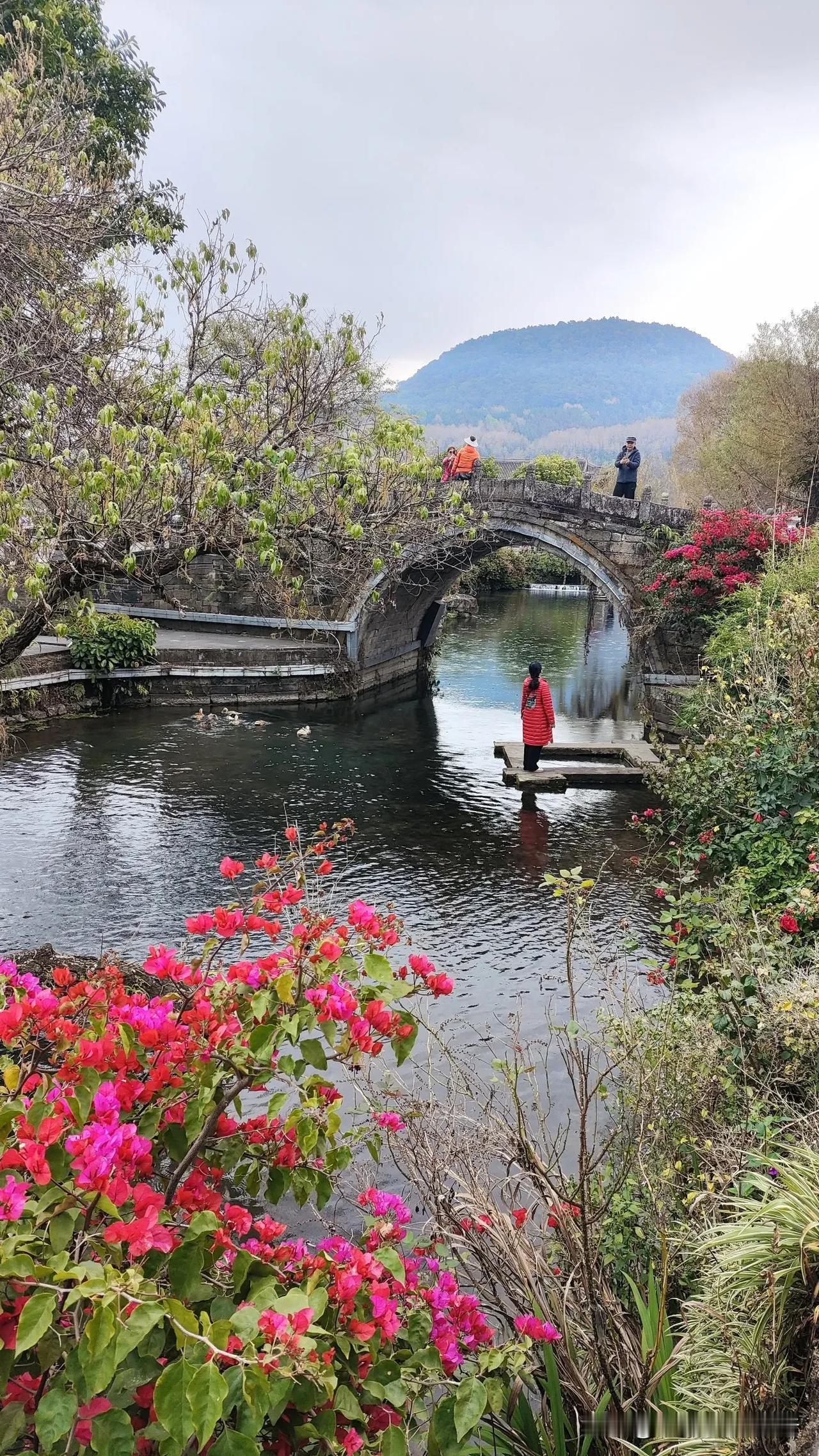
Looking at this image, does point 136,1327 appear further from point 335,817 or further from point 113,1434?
point 335,817

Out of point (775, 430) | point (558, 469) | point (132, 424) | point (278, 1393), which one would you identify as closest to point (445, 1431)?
point (278, 1393)

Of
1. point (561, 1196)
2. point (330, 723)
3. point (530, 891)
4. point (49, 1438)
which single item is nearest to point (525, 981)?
point (530, 891)

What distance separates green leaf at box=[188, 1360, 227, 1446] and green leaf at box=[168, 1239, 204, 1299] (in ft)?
1.45

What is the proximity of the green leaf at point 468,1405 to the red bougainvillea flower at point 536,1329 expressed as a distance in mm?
255

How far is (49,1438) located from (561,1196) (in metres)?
1.80

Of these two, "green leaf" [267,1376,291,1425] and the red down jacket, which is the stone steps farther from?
"green leaf" [267,1376,291,1425]

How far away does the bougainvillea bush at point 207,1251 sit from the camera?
1.96 meters

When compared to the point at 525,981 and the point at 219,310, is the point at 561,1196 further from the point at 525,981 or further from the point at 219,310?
the point at 219,310

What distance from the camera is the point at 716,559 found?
57.3ft

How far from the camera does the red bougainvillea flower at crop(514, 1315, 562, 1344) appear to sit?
2.78 meters

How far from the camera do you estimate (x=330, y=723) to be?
732 inches

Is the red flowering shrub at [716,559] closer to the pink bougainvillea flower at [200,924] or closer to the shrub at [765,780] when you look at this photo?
the shrub at [765,780]

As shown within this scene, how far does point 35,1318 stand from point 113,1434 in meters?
0.35

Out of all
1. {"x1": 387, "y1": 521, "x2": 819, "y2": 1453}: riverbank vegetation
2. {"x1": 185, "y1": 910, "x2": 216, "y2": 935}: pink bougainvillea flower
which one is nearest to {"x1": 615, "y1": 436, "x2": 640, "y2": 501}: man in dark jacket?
{"x1": 387, "y1": 521, "x2": 819, "y2": 1453}: riverbank vegetation
